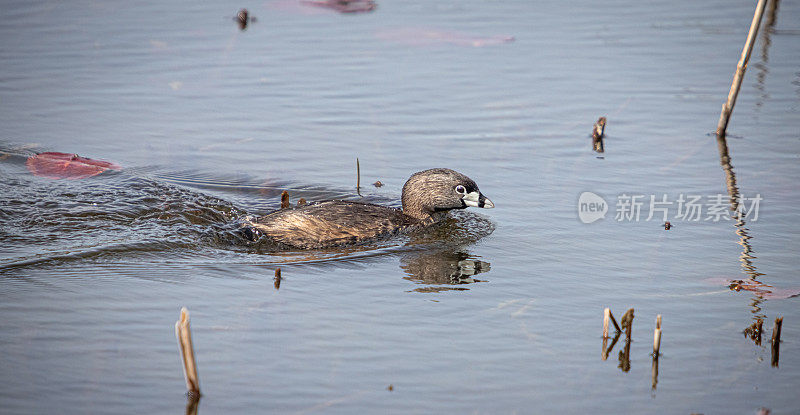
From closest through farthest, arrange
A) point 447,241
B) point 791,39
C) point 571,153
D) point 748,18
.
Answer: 1. point 447,241
2. point 571,153
3. point 791,39
4. point 748,18

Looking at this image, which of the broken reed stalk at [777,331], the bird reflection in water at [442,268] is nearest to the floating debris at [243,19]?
the bird reflection in water at [442,268]

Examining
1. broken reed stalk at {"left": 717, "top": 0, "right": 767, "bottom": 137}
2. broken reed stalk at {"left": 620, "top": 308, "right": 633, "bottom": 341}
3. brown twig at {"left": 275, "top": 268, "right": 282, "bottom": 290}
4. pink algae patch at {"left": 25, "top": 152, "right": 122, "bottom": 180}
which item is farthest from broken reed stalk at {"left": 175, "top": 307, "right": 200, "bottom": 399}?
broken reed stalk at {"left": 717, "top": 0, "right": 767, "bottom": 137}

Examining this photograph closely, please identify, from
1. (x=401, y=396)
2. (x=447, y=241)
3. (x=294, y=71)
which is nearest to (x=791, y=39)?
(x=294, y=71)

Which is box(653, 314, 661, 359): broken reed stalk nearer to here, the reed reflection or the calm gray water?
the calm gray water

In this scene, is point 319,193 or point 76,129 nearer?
point 319,193

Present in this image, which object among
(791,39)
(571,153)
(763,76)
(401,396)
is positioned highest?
(791,39)

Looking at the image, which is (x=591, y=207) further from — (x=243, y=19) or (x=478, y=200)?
(x=243, y=19)

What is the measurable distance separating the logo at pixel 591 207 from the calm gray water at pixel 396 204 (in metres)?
0.12

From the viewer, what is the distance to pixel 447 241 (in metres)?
9.52

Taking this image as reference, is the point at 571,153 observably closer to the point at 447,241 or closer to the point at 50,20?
the point at 447,241

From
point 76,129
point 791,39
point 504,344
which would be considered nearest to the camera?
point 504,344

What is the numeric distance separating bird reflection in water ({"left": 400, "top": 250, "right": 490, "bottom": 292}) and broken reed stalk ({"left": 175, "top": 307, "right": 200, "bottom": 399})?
258 cm

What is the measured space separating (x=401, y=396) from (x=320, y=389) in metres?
0.53

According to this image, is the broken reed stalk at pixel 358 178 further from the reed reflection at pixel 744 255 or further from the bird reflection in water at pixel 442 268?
the reed reflection at pixel 744 255
